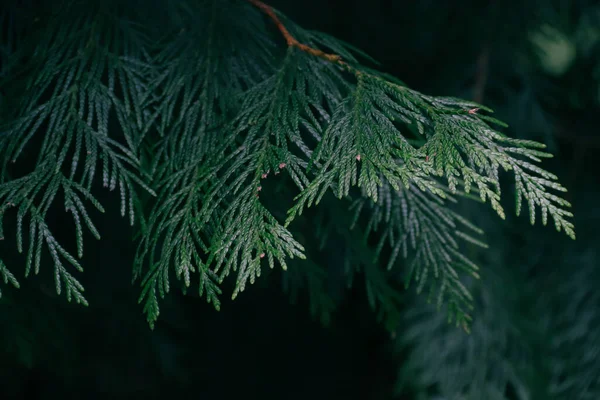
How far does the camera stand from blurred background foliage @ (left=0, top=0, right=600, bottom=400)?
1965 millimetres

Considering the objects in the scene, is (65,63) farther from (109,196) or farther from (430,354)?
(430,354)

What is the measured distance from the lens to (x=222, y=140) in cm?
97

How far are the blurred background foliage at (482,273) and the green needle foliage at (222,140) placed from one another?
0.61 meters

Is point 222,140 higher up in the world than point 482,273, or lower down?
lower down

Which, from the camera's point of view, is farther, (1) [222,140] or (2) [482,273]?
(2) [482,273]

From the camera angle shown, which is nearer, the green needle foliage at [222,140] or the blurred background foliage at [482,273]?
the green needle foliage at [222,140]

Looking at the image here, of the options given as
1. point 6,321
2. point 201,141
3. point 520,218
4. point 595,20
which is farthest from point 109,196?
point 595,20

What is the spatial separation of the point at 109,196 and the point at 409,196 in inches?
39.7

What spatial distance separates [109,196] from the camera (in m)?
1.73

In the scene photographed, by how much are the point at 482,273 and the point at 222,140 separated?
4.42 feet

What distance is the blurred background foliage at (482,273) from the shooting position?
1.96m

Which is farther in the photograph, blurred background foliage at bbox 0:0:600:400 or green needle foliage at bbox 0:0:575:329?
blurred background foliage at bbox 0:0:600:400

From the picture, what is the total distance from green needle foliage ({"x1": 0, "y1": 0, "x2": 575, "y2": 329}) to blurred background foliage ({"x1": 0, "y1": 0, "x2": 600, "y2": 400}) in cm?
61

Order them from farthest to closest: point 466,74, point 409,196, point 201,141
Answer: point 466,74 → point 409,196 → point 201,141
